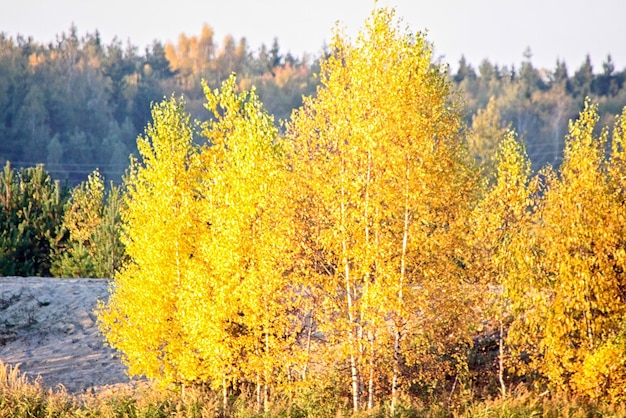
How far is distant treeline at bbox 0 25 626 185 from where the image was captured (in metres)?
77.6

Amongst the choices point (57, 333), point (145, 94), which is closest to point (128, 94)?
point (145, 94)

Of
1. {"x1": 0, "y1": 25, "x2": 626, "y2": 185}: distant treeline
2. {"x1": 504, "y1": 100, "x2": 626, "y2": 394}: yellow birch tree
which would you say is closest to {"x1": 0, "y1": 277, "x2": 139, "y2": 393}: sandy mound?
{"x1": 504, "y1": 100, "x2": 626, "y2": 394}: yellow birch tree

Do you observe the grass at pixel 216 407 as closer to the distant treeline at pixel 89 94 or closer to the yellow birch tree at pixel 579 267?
the yellow birch tree at pixel 579 267

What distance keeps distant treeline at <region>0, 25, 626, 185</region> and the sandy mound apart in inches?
1778

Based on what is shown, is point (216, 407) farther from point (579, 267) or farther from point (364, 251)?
point (579, 267)

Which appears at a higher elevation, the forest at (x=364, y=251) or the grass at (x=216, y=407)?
the forest at (x=364, y=251)

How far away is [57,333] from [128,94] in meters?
67.9

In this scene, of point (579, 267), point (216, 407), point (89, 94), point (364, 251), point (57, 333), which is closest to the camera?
point (364, 251)

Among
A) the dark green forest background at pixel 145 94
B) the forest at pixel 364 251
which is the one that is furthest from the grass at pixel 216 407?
the dark green forest background at pixel 145 94

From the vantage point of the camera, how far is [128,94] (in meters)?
89.7

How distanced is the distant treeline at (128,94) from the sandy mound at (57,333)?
1778 inches

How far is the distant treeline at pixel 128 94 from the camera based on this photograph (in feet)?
255

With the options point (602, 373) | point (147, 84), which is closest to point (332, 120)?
point (602, 373)

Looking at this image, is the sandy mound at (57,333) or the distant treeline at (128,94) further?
the distant treeline at (128,94)
